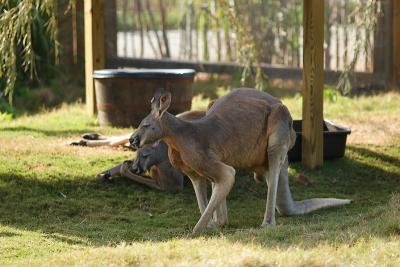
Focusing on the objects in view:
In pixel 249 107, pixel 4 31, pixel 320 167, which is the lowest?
pixel 320 167

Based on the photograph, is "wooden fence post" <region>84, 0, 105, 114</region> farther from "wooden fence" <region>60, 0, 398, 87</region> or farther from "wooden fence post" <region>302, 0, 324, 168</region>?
Result: "wooden fence post" <region>302, 0, 324, 168</region>

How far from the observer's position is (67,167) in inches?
392

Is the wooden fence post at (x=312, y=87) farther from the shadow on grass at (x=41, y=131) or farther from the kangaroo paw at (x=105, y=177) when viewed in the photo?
the shadow on grass at (x=41, y=131)

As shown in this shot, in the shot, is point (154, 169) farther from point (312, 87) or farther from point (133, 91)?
point (133, 91)

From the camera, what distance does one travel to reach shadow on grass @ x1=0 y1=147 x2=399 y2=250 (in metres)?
7.57

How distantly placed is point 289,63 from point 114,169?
26.7ft

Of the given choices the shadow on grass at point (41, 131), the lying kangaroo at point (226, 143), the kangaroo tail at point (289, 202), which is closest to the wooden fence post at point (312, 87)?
the kangaroo tail at point (289, 202)

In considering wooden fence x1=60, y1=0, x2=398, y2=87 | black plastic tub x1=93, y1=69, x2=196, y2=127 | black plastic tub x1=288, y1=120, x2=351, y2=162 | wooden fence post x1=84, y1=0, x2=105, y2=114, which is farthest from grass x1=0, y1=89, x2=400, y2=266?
wooden fence x1=60, y1=0, x2=398, y2=87

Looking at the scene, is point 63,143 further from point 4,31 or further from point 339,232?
point 339,232

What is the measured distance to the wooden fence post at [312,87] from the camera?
33.4ft

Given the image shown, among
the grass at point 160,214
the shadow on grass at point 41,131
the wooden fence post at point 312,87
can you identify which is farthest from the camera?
the shadow on grass at point 41,131

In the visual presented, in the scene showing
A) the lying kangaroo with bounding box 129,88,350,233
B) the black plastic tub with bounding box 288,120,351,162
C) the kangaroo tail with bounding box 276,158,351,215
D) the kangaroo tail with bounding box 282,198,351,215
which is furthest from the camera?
the black plastic tub with bounding box 288,120,351,162

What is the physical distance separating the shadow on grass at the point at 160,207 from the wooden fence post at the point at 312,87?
23 cm

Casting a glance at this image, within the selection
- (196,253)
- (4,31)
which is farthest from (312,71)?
(196,253)
